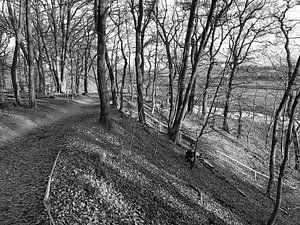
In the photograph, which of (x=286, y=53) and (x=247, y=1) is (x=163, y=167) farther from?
(x=247, y=1)

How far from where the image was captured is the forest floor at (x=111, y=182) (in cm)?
519

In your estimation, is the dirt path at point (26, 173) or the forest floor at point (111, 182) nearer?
the dirt path at point (26, 173)

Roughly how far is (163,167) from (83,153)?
12.8ft

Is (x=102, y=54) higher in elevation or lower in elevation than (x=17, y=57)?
lower

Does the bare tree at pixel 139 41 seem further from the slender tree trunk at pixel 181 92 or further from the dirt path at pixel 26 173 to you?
the dirt path at pixel 26 173

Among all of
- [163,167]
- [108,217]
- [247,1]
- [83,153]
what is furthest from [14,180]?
[247,1]

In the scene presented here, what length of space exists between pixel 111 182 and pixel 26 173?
2.39m

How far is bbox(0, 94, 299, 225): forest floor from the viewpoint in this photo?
204 inches

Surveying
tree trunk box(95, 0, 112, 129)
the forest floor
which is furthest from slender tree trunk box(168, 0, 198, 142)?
tree trunk box(95, 0, 112, 129)

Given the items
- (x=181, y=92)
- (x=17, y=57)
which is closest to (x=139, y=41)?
(x=181, y=92)

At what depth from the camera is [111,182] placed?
6691mm

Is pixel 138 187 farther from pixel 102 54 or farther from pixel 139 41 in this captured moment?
pixel 139 41

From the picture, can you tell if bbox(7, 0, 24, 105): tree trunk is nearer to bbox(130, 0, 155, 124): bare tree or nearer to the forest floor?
the forest floor


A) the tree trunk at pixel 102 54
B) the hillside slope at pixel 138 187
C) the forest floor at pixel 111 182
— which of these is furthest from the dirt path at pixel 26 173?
the tree trunk at pixel 102 54
